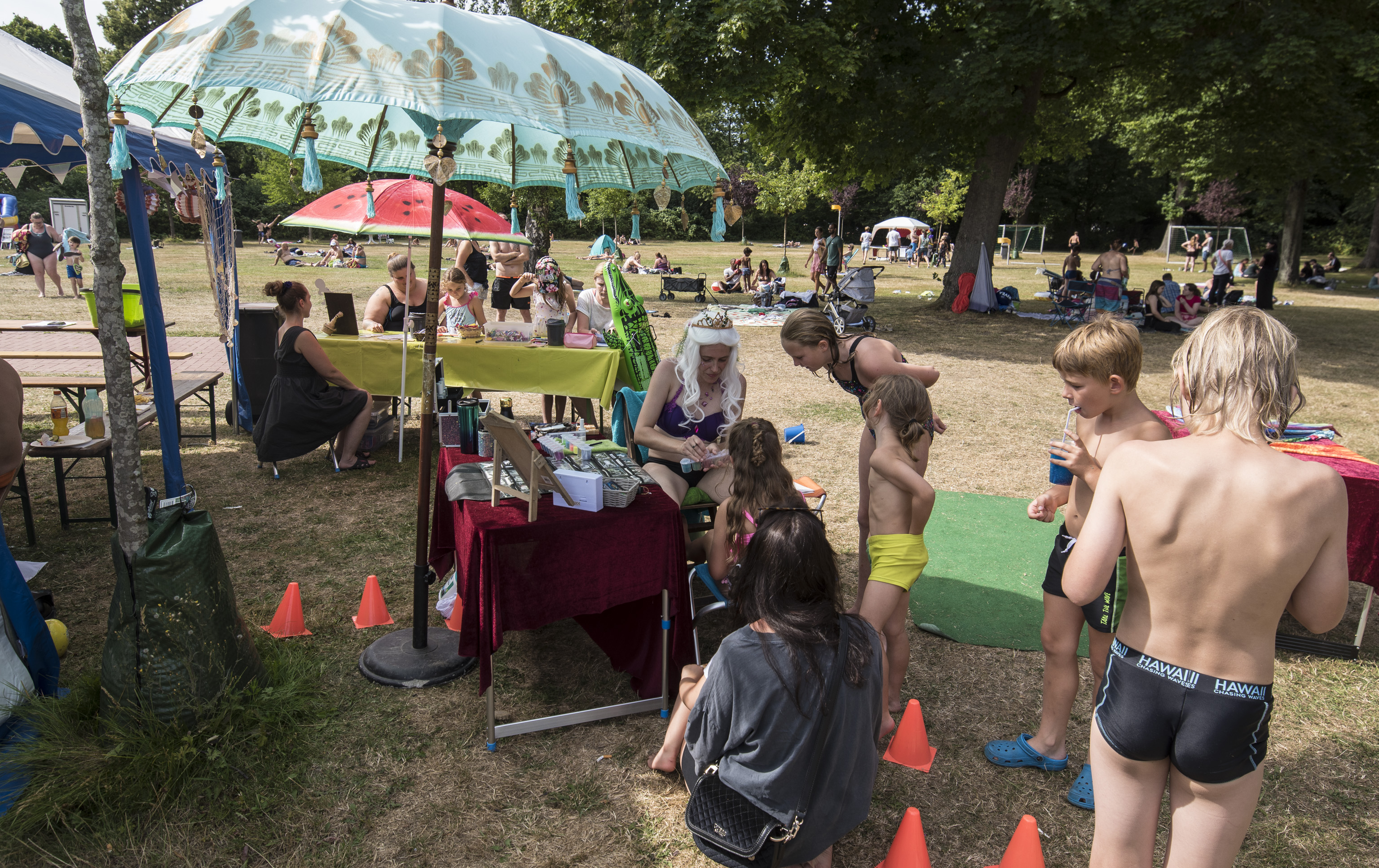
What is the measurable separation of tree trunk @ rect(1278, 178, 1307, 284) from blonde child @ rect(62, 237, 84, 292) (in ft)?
109

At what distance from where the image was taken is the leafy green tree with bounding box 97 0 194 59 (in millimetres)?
45500

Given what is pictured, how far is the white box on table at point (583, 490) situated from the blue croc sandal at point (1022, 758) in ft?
6.02

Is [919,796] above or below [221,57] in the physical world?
below

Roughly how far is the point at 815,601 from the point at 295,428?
5112mm

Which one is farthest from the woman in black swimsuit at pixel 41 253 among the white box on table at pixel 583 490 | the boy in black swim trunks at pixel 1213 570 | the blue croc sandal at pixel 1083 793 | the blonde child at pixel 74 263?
the boy in black swim trunks at pixel 1213 570

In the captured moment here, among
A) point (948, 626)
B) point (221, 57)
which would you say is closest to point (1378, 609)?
point (948, 626)

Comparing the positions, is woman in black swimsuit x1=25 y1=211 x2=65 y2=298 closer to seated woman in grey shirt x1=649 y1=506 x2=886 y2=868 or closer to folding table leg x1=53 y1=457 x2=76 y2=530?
folding table leg x1=53 y1=457 x2=76 y2=530

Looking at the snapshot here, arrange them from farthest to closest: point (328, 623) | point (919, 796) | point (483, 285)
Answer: point (483, 285)
point (328, 623)
point (919, 796)

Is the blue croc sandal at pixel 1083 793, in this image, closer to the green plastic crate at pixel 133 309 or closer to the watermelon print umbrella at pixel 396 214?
the watermelon print umbrella at pixel 396 214

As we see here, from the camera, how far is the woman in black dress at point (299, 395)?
5.94 m

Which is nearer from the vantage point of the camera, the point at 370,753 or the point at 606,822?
the point at 606,822

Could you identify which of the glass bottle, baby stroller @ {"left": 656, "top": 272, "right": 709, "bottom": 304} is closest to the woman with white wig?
the glass bottle

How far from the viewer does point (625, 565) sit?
3.10m

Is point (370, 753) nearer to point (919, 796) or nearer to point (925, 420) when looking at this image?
point (919, 796)
